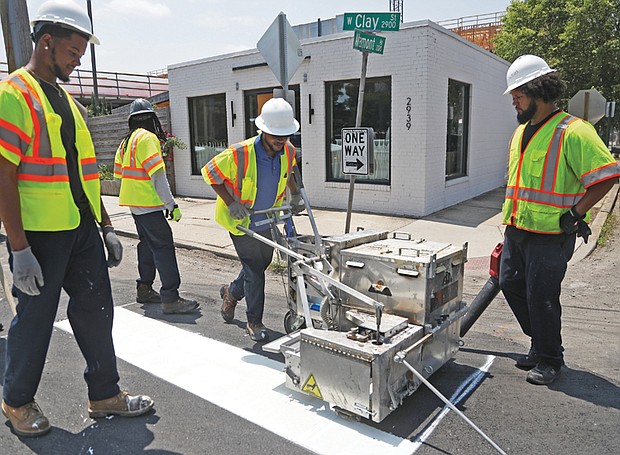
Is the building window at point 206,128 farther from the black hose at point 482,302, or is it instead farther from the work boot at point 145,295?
the black hose at point 482,302

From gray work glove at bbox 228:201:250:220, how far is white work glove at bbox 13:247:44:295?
65.3 inches

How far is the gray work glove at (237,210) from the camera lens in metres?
4.20

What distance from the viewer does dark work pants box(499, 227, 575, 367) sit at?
3672 mm

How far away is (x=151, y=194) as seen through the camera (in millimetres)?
5137

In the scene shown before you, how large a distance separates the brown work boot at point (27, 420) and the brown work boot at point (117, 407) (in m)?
0.27

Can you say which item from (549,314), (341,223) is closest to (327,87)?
(341,223)

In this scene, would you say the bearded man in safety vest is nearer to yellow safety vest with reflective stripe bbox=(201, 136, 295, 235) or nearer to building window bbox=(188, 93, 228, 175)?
yellow safety vest with reflective stripe bbox=(201, 136, 295, 235)

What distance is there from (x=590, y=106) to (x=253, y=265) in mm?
4924

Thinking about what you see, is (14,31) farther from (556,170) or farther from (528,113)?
(556,170)

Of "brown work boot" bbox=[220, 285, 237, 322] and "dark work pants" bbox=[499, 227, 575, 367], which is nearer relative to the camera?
"dark work pants" bbox=[499, 227, 575, 367]

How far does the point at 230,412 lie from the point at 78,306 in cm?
116

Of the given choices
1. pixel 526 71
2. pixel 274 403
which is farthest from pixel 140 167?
pixel 526 71

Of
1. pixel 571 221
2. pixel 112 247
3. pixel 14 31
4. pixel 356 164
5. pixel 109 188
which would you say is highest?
pixel 14 31

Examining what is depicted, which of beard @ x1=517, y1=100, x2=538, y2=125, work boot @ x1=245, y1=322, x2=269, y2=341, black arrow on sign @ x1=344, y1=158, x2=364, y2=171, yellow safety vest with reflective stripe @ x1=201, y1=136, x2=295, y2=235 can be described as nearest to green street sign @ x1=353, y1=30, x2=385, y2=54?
black arrow on sign @ x1=344, y1=158, x2=364, y2=171
